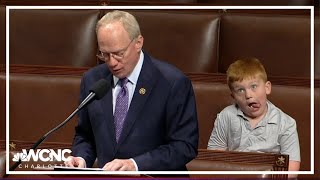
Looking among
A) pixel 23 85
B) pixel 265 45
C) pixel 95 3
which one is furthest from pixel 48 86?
pixel 265 45

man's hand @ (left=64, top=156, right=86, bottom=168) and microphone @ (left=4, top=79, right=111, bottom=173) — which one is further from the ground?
microphone @ (left=4, top=79, right=111, bottom=173)

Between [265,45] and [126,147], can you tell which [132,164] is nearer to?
[126,147]

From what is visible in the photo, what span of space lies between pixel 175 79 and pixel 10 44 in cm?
24

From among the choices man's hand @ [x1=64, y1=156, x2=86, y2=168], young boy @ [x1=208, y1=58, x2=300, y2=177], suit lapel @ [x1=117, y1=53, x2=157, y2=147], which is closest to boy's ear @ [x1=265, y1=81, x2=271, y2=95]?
young boy @ [x1=208, y1=58, x2=300, y2=177]

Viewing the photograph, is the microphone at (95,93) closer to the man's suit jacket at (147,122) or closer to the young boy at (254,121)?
the man's suit jacket at (147,122)

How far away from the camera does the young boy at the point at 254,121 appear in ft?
2.78

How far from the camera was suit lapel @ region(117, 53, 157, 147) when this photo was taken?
820mm

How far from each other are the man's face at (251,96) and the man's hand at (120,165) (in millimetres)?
159

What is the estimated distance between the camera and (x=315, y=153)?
86 cm

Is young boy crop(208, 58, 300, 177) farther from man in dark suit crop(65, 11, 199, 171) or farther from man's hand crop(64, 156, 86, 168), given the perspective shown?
man's hand crop(64, 156, 86, 168)

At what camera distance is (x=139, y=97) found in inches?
32.3

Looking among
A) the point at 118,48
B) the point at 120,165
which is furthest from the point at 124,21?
the point at 120,165

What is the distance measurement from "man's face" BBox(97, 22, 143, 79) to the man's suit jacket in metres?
0.01

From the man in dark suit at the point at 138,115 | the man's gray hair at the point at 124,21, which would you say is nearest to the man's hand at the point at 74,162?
the man in dark suit at the point at 138,115
